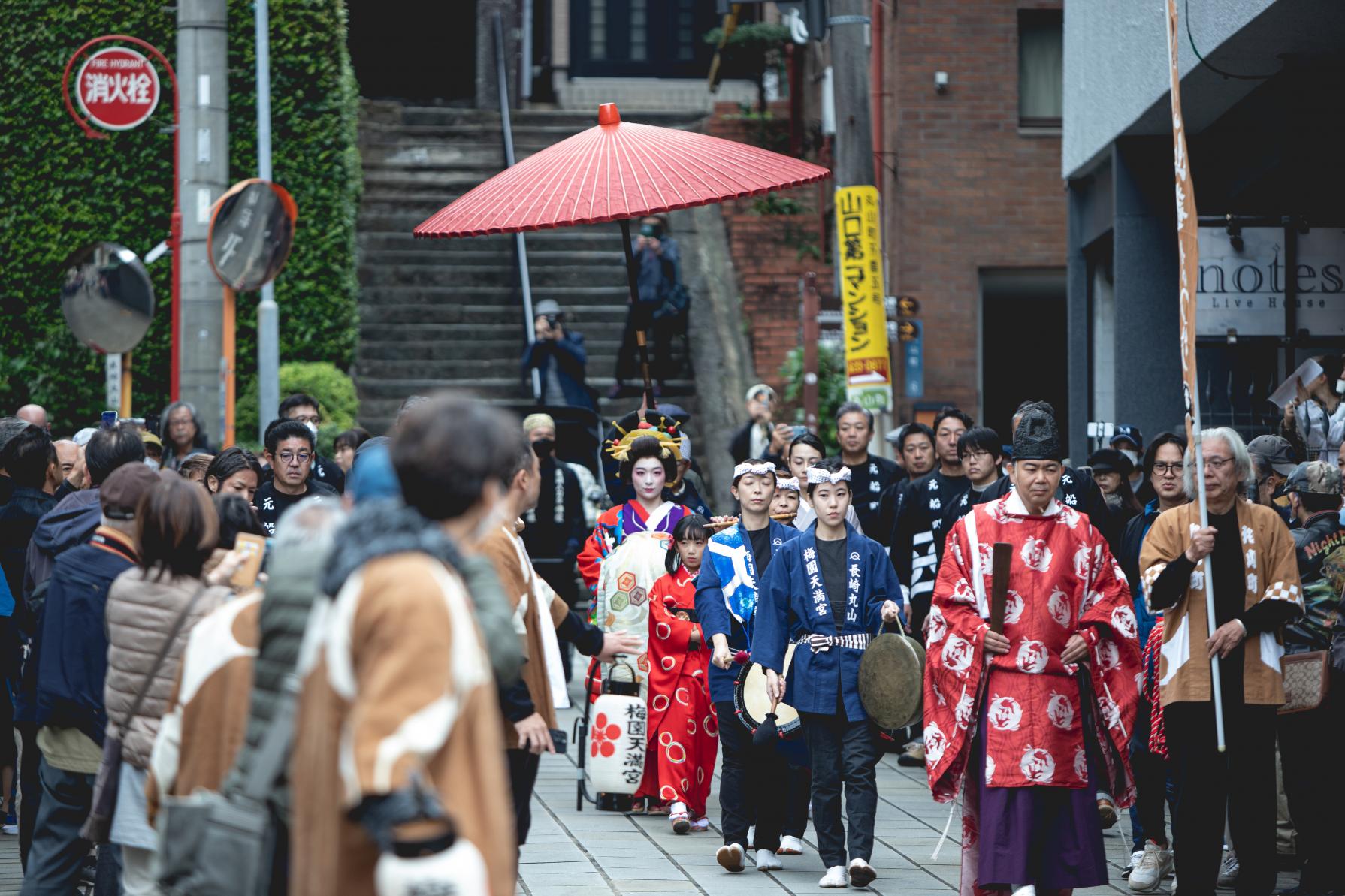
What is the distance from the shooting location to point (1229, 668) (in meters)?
7.72

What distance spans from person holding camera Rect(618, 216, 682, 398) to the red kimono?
28.4 feet

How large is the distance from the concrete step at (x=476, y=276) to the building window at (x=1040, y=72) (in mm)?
4946

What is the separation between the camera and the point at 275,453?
31.1ft

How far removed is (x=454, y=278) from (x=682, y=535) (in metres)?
11.8

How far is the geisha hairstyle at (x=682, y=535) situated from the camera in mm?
10039

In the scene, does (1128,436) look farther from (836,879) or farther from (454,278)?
(454,278)

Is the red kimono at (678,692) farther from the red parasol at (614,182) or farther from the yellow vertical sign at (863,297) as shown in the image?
the yellow vertical sign at (863,297)

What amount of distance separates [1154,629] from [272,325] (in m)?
9.94

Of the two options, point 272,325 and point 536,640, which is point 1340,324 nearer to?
point 536,640

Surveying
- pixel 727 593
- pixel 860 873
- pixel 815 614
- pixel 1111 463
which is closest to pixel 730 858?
pixel 860 873

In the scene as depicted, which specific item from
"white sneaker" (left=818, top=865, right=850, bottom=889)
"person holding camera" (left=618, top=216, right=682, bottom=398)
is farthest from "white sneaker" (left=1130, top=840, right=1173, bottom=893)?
"person holding camera" (left=618, top=216, right=682, bottom=398)

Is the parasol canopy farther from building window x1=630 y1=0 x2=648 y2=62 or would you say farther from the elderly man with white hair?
building window x1=630 y1=0 x2=648 y2=62

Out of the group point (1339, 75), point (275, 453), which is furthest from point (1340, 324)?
point (275, 453)

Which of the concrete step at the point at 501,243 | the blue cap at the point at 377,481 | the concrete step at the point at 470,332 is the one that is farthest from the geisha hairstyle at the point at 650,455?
the concrete step at the point at 501,243
